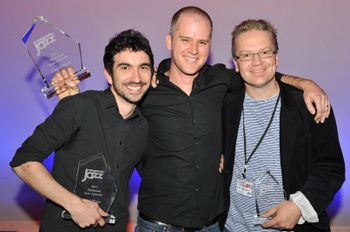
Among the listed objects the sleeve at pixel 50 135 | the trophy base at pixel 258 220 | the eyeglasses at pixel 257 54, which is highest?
the eyeglasses at pixel 257 54

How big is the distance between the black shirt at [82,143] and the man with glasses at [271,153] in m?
0.61

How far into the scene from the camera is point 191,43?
2305mm

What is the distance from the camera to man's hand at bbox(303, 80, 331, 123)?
201cm

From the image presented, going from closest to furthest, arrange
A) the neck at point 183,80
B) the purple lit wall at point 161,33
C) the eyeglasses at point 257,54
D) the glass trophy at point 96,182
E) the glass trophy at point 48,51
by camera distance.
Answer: the glass trophy at point 96,182, the eyeglasses at point 257,54, the glass trophy at point 48,51, the neck at point 183,80, the purple lit wall at point 161,33

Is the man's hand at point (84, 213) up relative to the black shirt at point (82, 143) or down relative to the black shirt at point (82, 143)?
down

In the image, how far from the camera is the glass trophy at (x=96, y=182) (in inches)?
75.4

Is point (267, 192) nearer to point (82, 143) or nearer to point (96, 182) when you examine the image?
point (96, 182)

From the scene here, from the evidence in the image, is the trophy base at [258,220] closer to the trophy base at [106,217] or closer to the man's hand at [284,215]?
the man's hand at [284,215]

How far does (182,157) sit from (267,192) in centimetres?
51

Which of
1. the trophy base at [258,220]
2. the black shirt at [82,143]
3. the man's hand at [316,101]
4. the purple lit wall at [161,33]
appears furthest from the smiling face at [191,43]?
the purple lit wall at [161,33]

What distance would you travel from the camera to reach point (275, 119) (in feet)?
6.97

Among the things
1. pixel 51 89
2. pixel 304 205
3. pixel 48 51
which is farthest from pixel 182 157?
pixel 48 51

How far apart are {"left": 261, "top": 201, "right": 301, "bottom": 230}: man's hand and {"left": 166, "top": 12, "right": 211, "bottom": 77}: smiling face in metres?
0.90

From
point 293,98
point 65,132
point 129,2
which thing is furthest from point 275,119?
point 129,2
